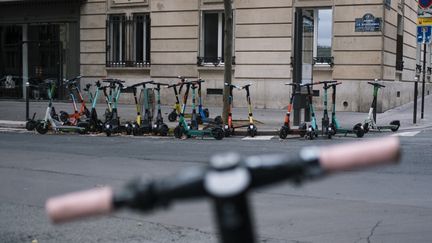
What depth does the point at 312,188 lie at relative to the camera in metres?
7.95

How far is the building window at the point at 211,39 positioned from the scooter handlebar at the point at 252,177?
22796 millimetres

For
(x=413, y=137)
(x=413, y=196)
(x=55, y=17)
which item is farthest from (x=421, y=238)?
(x=55, y=17)

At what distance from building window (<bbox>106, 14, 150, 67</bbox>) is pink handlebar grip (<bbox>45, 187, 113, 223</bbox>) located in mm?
24318

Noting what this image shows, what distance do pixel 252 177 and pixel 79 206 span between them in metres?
0.35

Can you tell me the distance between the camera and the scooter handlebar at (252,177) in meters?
→ 1.15

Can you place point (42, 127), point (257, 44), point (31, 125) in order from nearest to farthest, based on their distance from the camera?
point (42, 127) < point (31, 125) < point (257, 44)

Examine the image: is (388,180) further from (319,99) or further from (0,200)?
(319,99)

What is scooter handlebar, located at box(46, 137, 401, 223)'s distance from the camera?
3.76 feet

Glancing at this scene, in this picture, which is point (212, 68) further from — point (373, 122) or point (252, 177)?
point (252, 177)

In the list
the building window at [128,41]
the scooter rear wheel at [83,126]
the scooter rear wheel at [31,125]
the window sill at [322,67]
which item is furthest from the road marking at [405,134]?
the building window at [128,41]

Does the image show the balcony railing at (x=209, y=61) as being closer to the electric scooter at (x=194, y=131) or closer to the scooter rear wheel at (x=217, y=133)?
the electric scooter at (x=194, y=131)

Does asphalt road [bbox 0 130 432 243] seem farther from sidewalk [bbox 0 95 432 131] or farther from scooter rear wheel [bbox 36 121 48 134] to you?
sidewalk [bbox 0 95 432 131]

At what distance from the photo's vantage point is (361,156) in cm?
114

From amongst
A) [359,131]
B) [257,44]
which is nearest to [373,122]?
[359,131]
